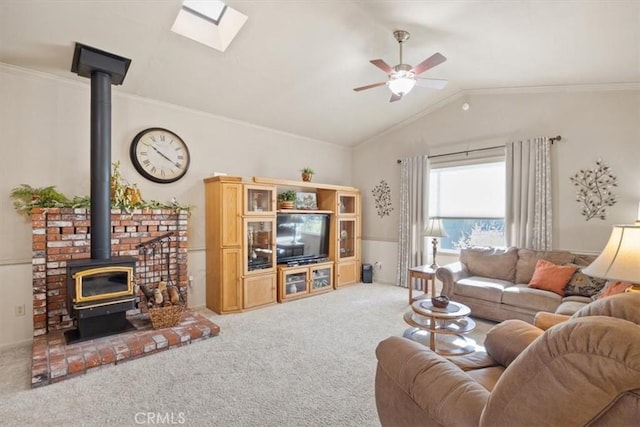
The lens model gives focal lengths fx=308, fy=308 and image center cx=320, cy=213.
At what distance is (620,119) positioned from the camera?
369 cm

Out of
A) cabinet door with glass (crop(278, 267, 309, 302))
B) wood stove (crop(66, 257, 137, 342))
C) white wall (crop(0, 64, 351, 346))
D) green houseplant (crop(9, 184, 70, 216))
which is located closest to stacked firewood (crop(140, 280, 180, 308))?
wood stove (crop(66, 257, 137, 342))

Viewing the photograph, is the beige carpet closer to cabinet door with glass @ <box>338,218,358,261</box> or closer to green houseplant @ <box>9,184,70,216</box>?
green houseplant @ <box>9,184,70,216</box>

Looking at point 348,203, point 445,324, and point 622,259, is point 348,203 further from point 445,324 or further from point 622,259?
point 622,259

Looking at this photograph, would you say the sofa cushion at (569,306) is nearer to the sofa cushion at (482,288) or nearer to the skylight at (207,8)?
the sofa cushion at (482,288)

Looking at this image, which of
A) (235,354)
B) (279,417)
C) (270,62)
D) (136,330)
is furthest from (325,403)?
(270,62)

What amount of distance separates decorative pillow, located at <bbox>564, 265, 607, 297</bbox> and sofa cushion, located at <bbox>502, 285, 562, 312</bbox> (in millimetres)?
211

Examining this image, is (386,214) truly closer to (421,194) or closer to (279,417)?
(421,194)

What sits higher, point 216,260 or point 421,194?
point 421,194

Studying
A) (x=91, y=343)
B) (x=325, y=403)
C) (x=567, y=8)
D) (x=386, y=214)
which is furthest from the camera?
(x=386, y=214)

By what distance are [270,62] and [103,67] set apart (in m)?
1.67

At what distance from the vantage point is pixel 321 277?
17.2 ft

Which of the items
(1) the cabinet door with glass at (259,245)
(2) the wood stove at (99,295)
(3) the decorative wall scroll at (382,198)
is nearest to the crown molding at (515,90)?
(3) the decorative wall scroll at (382,198)

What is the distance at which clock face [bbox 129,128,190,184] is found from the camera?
12.6ft

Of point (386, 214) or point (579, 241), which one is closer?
point (579, 241)
